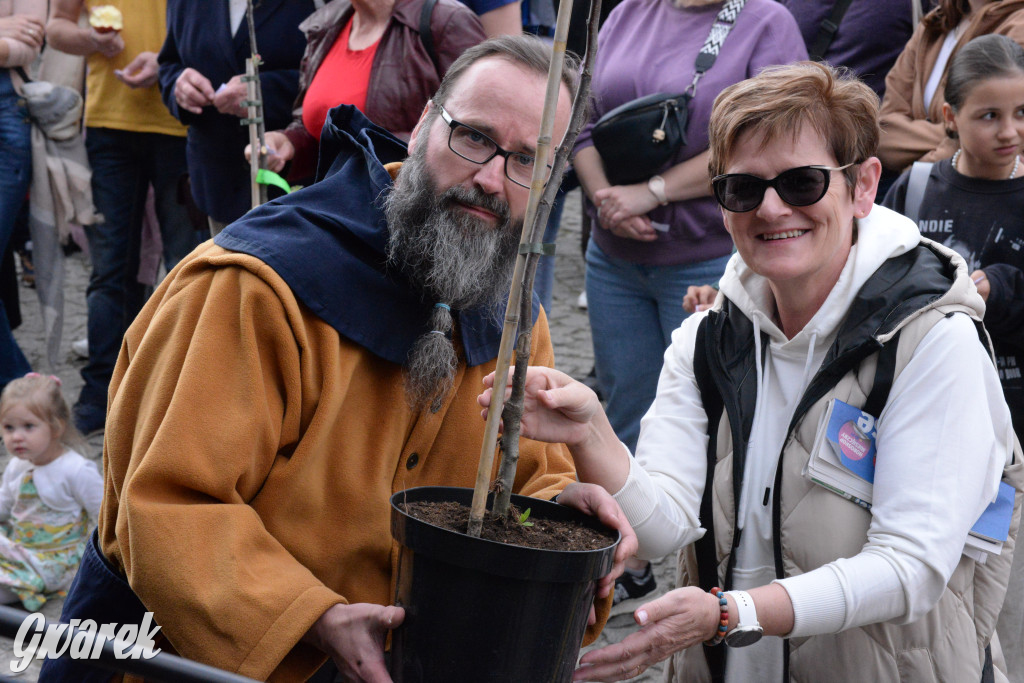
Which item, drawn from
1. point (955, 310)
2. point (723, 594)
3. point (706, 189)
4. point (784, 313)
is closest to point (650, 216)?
point (706, 189)

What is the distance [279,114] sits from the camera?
14.2 ft

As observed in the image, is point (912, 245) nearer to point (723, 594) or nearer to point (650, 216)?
point (723, 594)

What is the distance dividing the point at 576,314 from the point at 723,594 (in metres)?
5.53

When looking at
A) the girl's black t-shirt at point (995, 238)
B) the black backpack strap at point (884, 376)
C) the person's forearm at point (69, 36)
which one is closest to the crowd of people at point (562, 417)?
the black backpack strap at point (884, 376)

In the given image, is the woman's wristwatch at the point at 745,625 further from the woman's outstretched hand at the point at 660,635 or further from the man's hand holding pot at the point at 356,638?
the man's hand holding pot at the point at 356,638

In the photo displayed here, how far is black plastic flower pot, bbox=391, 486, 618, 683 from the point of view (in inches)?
57.6

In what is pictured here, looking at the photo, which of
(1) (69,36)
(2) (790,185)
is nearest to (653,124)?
(2) (790,185)

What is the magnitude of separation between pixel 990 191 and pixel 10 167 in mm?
4375

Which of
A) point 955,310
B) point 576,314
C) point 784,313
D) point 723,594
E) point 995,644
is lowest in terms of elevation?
point 576,314

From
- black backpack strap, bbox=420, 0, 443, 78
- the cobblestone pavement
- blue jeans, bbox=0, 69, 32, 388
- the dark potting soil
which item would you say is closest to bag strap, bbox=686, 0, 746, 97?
black backpack strap, bbox=420, 0, 443, 78

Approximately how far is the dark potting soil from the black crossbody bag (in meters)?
2.07

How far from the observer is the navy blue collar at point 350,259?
74.5 inches

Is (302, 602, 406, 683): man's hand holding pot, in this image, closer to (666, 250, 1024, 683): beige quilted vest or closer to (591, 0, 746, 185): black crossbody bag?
(666, 250, 1024, 683): beige quilted vest

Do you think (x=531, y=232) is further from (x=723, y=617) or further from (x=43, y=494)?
(x=43, y=494)
